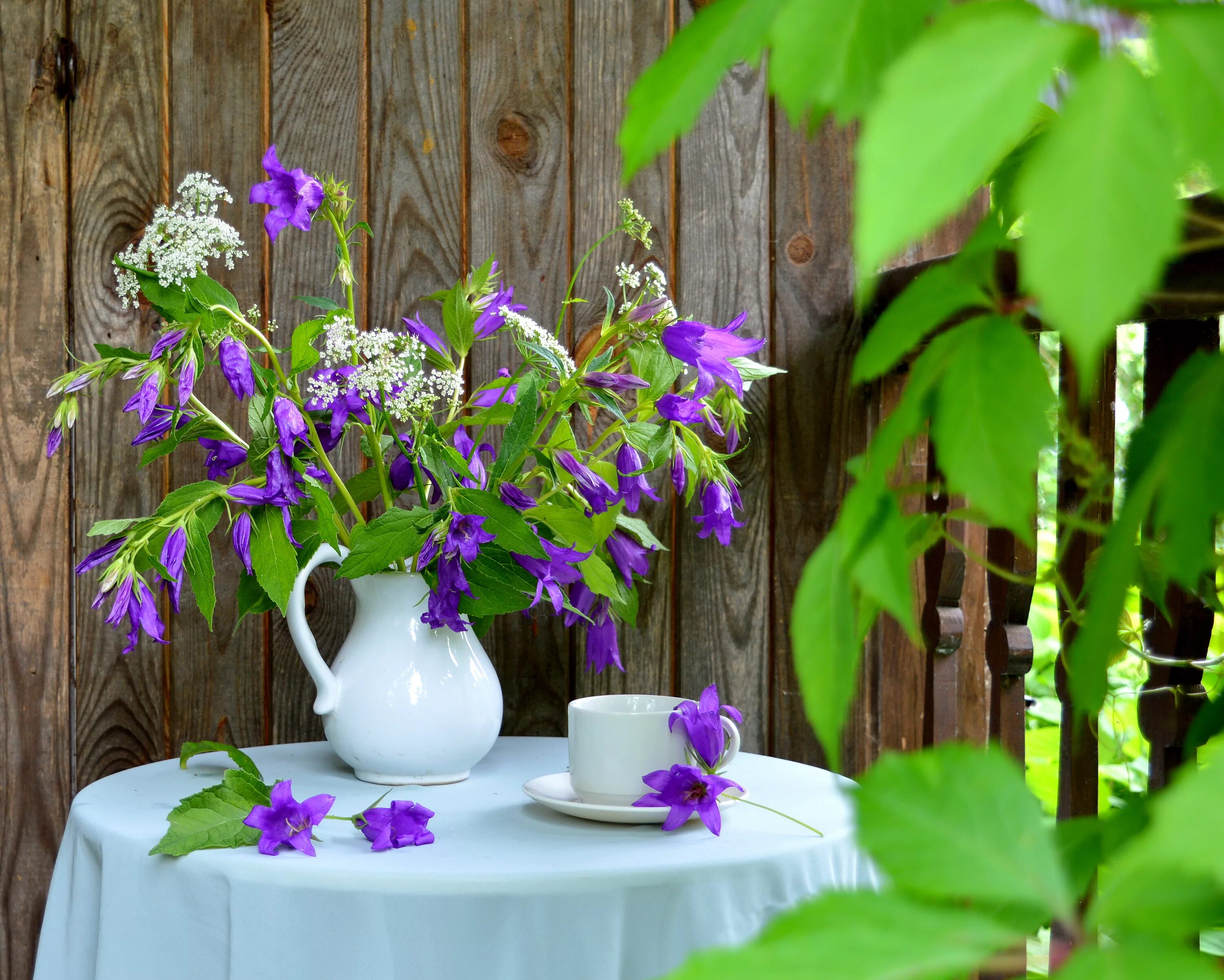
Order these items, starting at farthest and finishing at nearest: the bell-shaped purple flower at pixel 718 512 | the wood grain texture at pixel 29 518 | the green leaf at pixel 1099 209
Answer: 1. the wood grain texture at pixel 29 518
2. the bell-shaped purple flower at pixel 718 512
3. the green leaf at pixel 1099 209

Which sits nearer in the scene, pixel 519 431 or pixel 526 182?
pixel 519 431

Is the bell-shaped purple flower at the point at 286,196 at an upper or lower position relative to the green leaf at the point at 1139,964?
upper

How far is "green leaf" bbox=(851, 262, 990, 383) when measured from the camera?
28 centimetres

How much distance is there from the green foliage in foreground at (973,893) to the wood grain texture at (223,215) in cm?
144

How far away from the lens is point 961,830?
0.23 meters

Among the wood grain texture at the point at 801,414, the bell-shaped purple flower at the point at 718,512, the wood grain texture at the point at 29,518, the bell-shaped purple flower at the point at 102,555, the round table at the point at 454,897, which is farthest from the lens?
the wood grain texture at the point at 801,414

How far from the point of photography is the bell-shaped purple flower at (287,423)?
1.07m

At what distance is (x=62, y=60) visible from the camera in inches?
60.9

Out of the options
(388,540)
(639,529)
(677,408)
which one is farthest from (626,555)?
(388,540)

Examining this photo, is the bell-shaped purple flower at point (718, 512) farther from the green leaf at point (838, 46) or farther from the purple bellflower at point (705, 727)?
the green leaf at point (838, 46)

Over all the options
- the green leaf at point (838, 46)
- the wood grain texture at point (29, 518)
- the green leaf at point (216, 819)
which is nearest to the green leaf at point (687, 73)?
the green leaf at point (838, 46)

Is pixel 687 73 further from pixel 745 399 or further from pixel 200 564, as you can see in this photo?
pixel 745 399

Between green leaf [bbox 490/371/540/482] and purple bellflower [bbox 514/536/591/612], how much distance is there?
0.08 ft

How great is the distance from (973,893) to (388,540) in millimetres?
889
